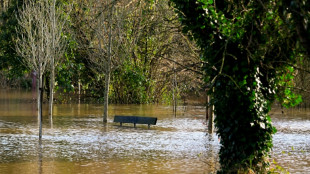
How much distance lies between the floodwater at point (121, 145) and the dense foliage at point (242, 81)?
0.85 metres

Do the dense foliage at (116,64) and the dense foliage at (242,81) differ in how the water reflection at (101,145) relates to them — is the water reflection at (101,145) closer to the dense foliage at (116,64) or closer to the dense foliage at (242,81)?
the dense foliage at (242,81)

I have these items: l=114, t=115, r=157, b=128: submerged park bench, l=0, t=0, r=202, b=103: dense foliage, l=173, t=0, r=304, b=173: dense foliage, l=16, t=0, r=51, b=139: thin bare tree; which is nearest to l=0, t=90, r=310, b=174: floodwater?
l=114, t=115, r=157, b=128: submerged park bench

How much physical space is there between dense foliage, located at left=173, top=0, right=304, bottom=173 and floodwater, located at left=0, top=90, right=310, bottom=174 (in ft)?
2.78

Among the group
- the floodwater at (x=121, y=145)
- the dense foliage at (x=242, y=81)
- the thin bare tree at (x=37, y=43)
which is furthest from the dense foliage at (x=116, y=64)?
the dense foliage at (x=242, y=81)

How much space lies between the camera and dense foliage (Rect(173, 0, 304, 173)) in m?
12.2

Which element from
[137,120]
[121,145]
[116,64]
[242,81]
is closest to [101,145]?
[121,145]

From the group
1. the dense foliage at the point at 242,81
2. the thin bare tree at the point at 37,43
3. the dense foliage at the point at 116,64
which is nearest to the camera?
the dense foliage at the point at 242,81

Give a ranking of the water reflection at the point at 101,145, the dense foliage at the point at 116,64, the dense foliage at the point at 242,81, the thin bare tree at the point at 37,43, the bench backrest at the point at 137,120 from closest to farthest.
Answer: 1. the dense foliage at the point at 242,81
2. the water reflection at the point at 101,145
3. the thin bare tree at the point at 37,43
4. the bench backrest at the point at 137,120
5. the dense foliage at the point at 116,64

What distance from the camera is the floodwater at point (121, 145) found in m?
15.3

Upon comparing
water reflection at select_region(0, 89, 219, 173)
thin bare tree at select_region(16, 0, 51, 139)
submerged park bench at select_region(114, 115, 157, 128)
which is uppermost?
thin bare tree at select_region(16, 0, 51, 139)

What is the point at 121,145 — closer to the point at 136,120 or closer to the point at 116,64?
the point at 136,120

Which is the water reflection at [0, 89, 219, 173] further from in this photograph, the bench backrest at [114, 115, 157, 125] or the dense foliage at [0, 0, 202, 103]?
the dense foliage at [0, 0, 202, 103]

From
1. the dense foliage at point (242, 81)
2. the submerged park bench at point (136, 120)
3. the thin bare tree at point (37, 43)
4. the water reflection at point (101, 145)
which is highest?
the thin bare tree at point (37, 43)

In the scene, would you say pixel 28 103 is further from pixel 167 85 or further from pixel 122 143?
pixel 122 143
